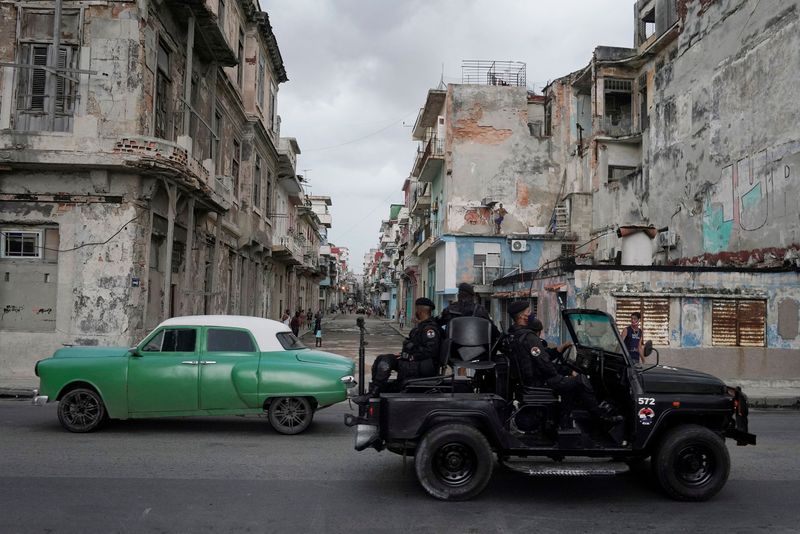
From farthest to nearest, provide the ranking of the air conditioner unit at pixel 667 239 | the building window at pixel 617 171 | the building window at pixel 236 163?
the building window at pixel 617 171 < the building window at pixel 236 163 < the air conditioner unit at pixel 667 239

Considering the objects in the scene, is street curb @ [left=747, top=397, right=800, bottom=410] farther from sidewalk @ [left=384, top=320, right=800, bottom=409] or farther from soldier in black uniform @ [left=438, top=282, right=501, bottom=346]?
soldier in black uniform @ [left=438, top=282, right=501, bottom=346]

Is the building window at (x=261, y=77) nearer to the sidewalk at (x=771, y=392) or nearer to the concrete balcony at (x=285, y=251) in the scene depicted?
the concrete balcony at (x=285, y=251)

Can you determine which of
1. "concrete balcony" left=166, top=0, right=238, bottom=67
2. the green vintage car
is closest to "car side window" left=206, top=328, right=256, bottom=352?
the green vintage car

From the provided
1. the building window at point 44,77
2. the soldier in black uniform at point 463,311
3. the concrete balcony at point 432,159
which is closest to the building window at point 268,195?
the concrete balcony at point 432,159

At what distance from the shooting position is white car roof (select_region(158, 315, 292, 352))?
28.9 feet

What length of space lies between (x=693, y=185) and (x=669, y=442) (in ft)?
56.0

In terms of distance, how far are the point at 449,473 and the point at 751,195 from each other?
15.7 m

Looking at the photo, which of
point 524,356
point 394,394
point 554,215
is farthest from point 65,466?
point 554,215

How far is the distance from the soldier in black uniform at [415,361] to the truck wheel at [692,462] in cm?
225

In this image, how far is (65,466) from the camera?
672cm

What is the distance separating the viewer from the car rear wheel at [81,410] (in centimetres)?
848

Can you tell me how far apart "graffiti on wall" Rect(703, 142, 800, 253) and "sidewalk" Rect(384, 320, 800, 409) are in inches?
170

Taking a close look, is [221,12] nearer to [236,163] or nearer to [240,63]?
[240,63]

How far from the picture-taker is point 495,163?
105 ft
